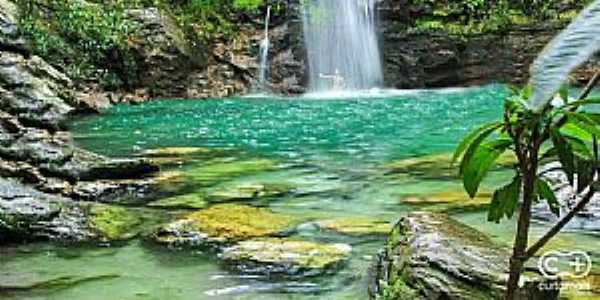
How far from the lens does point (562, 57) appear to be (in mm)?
844

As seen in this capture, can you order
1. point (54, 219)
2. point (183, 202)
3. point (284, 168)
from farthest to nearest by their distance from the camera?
1. point (284, 168)
2. point (183, 202)
3. point (54, 219)

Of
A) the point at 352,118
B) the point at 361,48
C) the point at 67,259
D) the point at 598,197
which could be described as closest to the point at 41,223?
the point at 67,259

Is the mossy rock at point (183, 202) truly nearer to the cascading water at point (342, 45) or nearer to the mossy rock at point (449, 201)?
the mossy rock at point (449, 201)

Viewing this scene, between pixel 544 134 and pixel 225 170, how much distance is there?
6028 millimetres

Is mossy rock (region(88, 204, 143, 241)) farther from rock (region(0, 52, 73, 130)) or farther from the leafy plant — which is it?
rock (region(0, 52, 73, 130))

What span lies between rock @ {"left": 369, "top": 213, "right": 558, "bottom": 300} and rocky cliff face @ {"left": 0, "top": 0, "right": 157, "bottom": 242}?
219 centimetres

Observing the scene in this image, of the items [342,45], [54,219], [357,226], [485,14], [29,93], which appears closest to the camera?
[357,226]

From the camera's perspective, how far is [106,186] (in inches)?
242

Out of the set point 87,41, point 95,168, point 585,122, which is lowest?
point 95,168

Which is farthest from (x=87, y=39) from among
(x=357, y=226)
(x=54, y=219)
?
(x=357, y=226)

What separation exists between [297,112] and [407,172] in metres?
7.52

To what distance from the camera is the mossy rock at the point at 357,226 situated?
458 centimetres

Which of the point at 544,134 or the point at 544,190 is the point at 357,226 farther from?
the point at 544,134

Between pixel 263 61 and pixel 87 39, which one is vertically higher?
pixel 87 39
